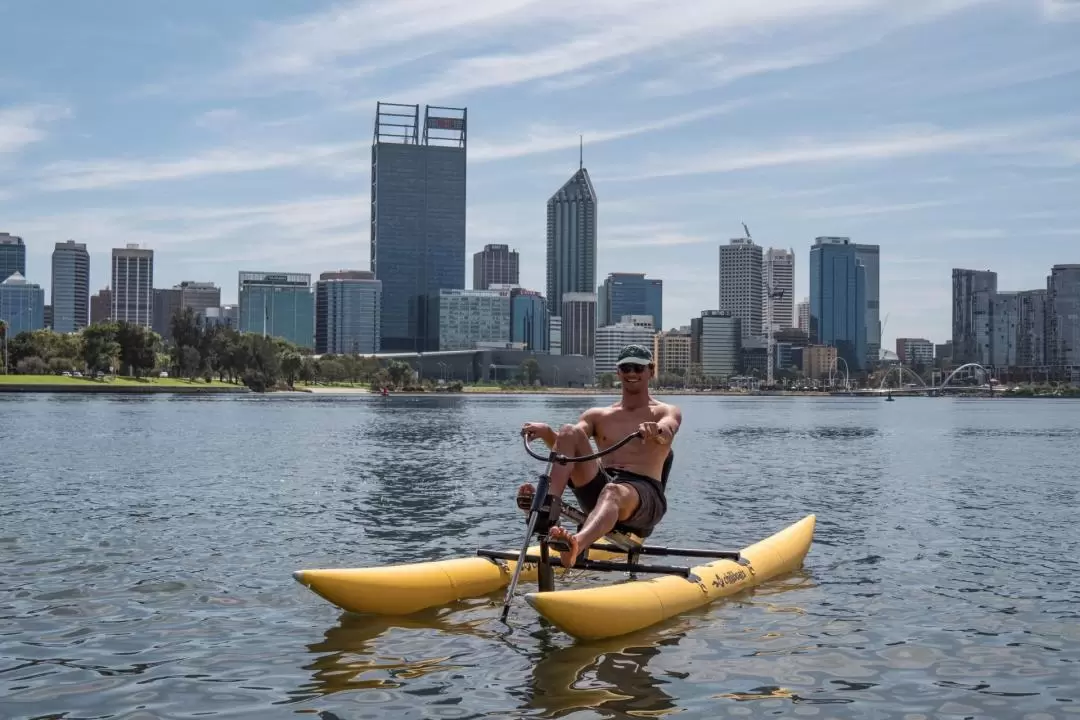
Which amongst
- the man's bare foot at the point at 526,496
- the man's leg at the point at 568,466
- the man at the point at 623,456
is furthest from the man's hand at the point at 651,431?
the man's bare foot at the point at 526,496

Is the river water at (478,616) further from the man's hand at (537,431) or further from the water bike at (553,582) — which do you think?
the man's hand at (537,431)

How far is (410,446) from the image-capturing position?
51.9 meters

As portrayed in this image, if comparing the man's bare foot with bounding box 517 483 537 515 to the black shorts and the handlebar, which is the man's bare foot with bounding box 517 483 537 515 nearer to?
the handlebar

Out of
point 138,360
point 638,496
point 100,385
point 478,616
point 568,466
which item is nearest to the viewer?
point 568,466

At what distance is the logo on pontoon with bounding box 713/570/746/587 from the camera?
14.0 meters

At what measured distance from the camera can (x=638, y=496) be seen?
41.3 feet

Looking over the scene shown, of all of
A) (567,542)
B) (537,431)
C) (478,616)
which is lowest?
(478,616)

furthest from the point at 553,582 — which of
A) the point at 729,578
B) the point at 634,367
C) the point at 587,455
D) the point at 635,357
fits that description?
the point at 729,578

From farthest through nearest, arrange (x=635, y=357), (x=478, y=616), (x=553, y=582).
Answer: (x=635, y=357), (x=478, y=616), (x=553, y=582)

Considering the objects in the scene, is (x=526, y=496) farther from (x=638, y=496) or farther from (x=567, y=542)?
(x=638, y=496)

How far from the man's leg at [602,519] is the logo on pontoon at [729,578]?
2.14 m

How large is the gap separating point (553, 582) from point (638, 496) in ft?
4.56

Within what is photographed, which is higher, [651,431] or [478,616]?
[651,431]

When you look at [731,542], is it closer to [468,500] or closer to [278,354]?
[468,500]
